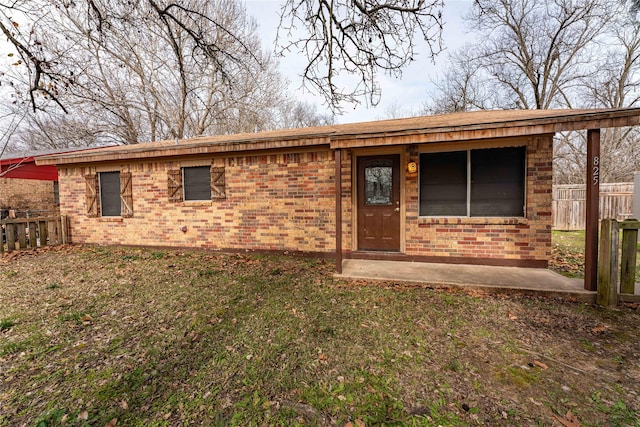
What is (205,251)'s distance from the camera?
7086 millimetres

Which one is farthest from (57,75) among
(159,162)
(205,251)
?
(205,251)

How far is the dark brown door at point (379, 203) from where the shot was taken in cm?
587

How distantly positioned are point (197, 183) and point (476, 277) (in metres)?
6.37

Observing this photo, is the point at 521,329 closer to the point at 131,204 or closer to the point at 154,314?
the point at 154,314

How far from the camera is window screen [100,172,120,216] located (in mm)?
7766

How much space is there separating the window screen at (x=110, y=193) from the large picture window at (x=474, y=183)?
7823 mm

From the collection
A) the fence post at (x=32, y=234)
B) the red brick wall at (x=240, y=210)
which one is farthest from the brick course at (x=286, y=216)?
the fence post at (x=32, y=234)

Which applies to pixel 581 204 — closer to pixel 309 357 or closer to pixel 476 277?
pixel 476 277

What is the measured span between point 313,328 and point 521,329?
234cm

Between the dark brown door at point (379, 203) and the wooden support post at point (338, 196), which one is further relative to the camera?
the dark brown door at point (379, 203)

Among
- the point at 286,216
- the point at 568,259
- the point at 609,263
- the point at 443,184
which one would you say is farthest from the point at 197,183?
the point at 568,259

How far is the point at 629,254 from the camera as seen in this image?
3658 mm

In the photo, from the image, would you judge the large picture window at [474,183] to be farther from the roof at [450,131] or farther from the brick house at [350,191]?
the roof at [450,131]

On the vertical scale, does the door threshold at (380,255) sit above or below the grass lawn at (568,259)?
above
